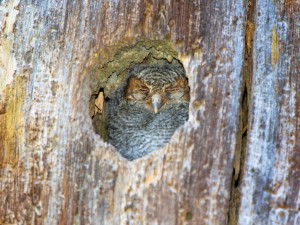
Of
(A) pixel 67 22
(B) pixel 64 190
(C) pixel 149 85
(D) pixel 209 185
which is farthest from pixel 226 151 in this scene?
(C) pixel 149 85

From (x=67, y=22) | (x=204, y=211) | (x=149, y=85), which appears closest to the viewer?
(x=204, y=211)

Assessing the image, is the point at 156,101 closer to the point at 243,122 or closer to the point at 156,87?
the point at 156,87

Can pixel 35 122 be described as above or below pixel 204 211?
above

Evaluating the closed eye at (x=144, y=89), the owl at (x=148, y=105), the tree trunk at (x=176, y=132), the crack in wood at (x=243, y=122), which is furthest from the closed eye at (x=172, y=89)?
the crack in wood at (x=243, y=122)

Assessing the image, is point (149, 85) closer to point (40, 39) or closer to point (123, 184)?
point (40, 39)

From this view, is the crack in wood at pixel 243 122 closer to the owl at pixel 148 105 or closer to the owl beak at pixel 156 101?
the owl at pixel 148 105

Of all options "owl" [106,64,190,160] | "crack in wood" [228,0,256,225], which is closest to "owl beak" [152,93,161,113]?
"owl" [106,64,190,160]
